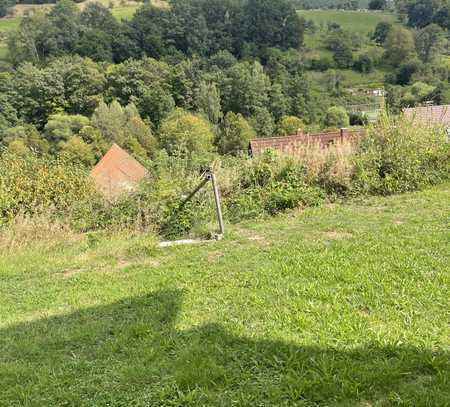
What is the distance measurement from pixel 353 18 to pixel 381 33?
16533 mm

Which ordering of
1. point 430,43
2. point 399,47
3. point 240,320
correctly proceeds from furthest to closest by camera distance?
point 430,43 → point 399,47 → point 240,320

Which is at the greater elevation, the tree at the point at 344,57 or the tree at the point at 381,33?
the tree at the point at 381,33

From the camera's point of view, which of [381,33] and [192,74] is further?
[381,33]

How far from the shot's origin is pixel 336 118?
5178 centimetres

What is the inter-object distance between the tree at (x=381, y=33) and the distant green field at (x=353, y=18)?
3.91 m

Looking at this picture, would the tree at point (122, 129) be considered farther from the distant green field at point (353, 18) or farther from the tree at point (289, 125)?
the distant green field at point (353, 18)

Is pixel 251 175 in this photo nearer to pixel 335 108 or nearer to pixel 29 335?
pixel 29 335

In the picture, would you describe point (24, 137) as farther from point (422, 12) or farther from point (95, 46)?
point (422, 12)

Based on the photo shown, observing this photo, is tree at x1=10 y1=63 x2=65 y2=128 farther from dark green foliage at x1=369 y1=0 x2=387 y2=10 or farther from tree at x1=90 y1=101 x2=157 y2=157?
dark green foliage at x1=369 y1=0 x2=387 y2=10

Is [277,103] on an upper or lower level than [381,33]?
lower

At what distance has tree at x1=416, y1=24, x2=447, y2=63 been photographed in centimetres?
7450

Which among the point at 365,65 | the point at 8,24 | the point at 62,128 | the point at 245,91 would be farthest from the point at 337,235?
the point at 8,24

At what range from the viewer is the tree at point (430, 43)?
2933 inches

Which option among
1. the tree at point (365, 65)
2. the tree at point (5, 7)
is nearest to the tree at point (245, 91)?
the tree at point (365, 65)
